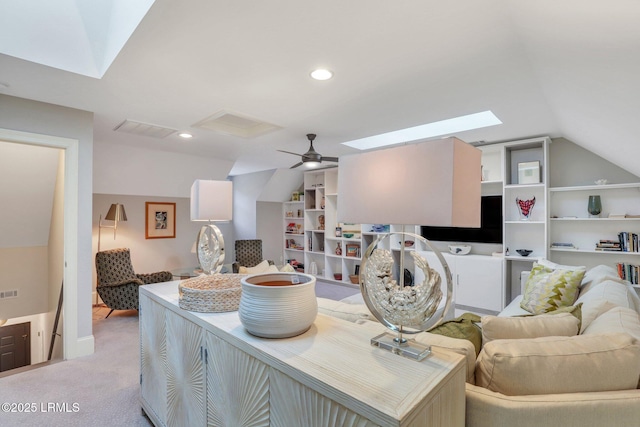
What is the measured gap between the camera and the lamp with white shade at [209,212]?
208cm

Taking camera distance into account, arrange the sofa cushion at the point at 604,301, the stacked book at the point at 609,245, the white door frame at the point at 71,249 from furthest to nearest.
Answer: the stacked book at the point at 609,245
the white door frame at the point at 71,249
the sofa cushion at the point at 604,301

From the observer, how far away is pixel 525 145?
397 centimetres

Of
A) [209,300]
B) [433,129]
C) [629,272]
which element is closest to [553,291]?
[629,272]

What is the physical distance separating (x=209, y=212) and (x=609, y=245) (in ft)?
14.1

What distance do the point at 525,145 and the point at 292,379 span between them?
430 cm

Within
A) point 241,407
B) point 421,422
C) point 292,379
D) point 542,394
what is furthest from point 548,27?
point 241,407

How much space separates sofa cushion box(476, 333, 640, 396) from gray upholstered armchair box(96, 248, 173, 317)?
4.18 metres

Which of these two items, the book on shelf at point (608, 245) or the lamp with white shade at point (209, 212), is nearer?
the lamp with white shade at point (209, 212)

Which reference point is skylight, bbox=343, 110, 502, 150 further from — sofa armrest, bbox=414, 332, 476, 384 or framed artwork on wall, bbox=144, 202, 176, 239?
framed artwork on wall, bbox=144, 202, 176, 239

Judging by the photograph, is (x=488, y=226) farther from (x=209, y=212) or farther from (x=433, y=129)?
(x=209, y=212)

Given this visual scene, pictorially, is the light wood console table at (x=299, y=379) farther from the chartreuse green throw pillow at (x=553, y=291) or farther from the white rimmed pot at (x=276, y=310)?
the chartreuse green throw pillow at (x=553, y=291)

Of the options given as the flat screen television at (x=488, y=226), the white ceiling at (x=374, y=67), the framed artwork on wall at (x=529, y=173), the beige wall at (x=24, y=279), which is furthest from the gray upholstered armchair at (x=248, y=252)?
the framed artwork on wall at (x=529, y=173)

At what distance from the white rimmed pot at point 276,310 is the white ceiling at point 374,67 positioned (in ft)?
4.27

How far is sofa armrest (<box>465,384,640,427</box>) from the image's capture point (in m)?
0.95
